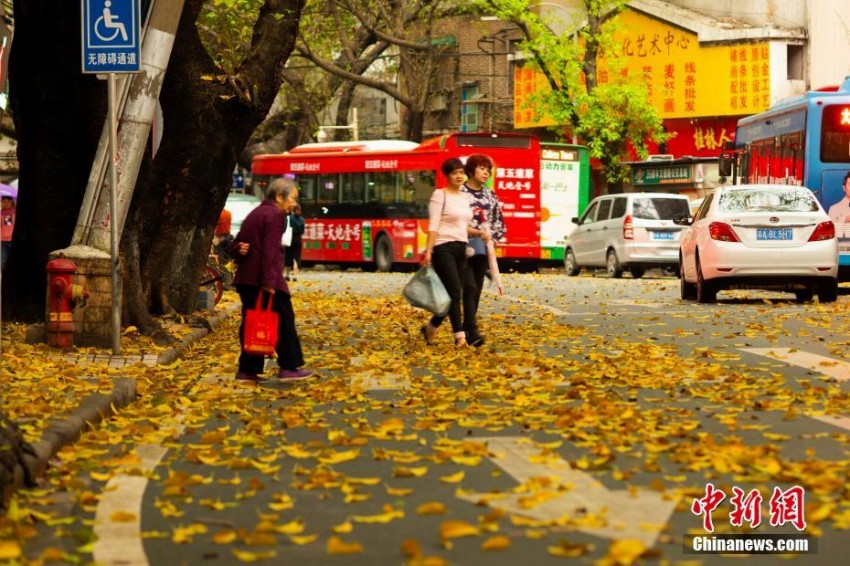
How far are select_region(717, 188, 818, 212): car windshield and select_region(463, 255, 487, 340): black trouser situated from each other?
7703 millimetres

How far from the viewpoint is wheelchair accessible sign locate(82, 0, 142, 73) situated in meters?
13.5

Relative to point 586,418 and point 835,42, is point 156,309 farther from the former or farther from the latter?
point 835,42

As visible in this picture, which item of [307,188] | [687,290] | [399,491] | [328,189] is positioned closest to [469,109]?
[307,188]

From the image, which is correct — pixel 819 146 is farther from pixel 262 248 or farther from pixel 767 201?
pixel 262 248

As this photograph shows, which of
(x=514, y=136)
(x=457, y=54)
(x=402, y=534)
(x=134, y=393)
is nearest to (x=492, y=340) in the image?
(x=134, y=393)

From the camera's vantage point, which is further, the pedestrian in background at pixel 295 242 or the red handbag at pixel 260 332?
the pedestrian in background at pixel 295 242

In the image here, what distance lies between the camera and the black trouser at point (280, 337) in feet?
40.9

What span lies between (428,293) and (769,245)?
8511 mm

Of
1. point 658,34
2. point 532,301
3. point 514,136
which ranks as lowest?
point 532,301

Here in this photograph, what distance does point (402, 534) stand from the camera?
6383 millimetres

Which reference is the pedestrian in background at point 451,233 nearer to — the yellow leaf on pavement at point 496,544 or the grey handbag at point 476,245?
the grey handbag at point 476,245

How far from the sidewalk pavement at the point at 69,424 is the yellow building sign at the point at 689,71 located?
107 feet

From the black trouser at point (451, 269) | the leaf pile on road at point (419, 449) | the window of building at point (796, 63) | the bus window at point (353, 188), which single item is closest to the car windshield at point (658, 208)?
the bus window at point (353, 188)

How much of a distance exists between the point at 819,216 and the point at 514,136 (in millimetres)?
18869
